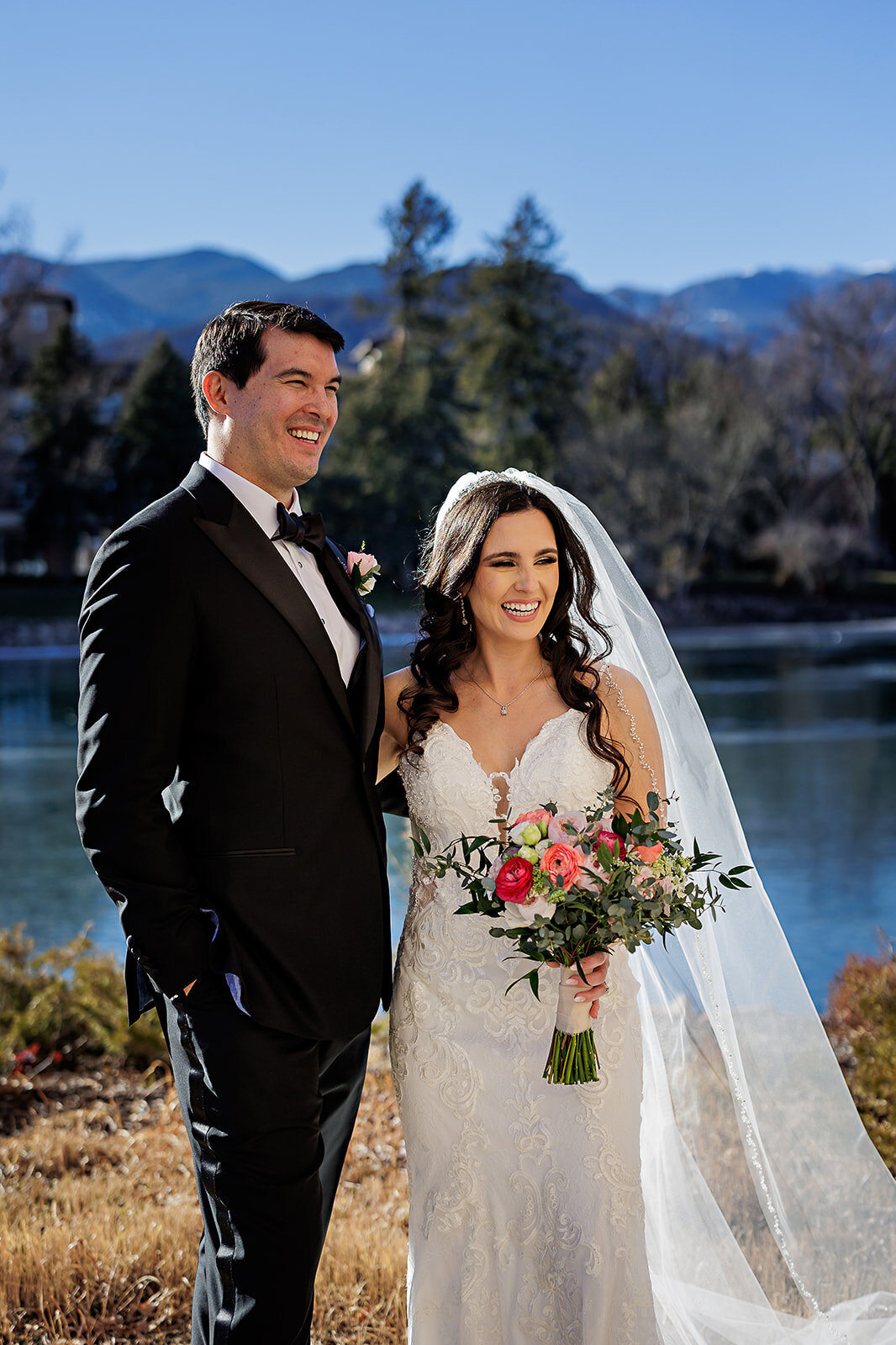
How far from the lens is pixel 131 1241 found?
3.35m

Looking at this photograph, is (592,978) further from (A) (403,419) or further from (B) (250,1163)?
(A) (403,419)

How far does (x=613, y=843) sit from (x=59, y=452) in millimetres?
36276

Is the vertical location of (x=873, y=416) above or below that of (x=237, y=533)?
above

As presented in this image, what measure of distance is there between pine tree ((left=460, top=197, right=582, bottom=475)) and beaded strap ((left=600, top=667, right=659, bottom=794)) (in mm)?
38114

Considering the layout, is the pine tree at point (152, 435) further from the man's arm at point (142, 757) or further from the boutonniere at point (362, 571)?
the man's arm at point (142, 757)

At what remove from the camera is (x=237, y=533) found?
7.90 ft

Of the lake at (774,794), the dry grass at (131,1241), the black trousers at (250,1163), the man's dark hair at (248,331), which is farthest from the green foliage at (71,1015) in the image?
the man's dark hair at (248,331)

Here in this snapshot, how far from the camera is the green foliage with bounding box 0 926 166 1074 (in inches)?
219

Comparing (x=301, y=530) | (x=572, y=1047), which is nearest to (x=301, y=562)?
(x=301, y=530)

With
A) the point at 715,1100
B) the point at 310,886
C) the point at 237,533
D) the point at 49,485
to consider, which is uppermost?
the point at 49,485

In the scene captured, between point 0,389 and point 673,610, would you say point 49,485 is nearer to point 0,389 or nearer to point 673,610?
point 0,389

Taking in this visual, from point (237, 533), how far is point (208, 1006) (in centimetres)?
95

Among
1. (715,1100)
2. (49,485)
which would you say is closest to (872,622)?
(49,485)

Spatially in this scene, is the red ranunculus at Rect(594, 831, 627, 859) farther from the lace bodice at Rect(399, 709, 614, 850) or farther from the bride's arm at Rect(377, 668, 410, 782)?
the bride's arm at Rect(377, 668, 410, 782)
